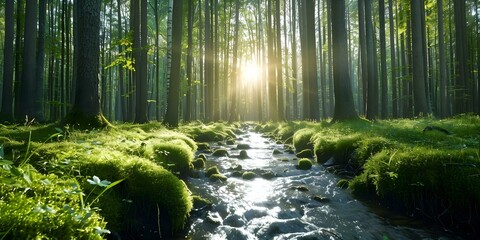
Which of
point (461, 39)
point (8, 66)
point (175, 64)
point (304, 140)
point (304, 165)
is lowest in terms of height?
point (304, 165)

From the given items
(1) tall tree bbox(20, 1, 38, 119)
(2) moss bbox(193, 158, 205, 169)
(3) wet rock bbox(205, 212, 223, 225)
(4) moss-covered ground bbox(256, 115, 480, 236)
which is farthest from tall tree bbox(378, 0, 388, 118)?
(1) tall tree bbox(20, 1, 38, 119)

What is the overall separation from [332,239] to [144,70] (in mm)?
12536

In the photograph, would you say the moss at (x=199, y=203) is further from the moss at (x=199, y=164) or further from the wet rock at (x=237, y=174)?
the moss at (x=199, y=164)

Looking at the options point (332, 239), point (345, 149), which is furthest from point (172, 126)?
point (332, 239)

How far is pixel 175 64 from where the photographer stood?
13.2 metres

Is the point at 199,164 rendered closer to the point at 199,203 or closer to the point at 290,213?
the point at 199,203

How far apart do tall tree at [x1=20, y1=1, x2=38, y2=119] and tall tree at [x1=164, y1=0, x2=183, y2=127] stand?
574cm

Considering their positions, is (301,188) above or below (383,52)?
below

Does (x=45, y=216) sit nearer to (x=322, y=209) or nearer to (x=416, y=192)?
(x=322, y=209)

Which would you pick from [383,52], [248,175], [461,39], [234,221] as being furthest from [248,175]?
[461,39]

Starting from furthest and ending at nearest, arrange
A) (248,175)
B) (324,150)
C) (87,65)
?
(324,150) < (87,65) < (248,175)

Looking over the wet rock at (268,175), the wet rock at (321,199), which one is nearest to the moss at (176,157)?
the wet rock at (268,175)

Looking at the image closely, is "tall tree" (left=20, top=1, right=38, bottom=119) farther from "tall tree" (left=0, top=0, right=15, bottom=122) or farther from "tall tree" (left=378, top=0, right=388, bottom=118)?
"tall tree" (left=378, top=0, right=388, bottom=118)

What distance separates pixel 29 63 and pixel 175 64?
20.0 feet
